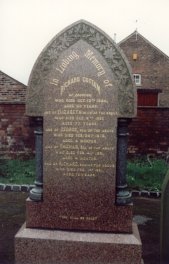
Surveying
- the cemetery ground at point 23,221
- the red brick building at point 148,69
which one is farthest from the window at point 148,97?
the cemetery ground at point 23,221

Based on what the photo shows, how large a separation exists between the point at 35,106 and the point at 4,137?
6.08m

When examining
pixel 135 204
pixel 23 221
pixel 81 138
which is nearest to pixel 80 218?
pixel 81 138

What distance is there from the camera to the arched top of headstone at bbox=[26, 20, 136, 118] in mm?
3928

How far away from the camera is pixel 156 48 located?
2686cm

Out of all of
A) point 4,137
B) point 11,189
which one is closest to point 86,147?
point 11,189

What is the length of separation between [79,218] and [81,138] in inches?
30.1

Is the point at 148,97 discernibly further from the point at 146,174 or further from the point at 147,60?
the point at 146,174

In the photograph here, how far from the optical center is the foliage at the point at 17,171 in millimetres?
8219

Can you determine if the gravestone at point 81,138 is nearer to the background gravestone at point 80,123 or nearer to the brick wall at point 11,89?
the background gravestone at point 80,123

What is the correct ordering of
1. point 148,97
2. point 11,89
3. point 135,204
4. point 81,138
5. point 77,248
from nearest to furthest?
1. point 77,248
2. point 81,138
3. point 135,204
4. point 11,89
5. point 148,97

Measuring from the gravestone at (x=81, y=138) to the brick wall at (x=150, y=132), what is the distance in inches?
237

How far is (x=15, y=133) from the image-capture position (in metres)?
9.91

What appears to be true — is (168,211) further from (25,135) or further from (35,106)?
(25,135)

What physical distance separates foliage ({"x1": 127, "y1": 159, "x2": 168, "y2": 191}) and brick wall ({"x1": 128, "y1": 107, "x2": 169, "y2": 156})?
17.1 inches
